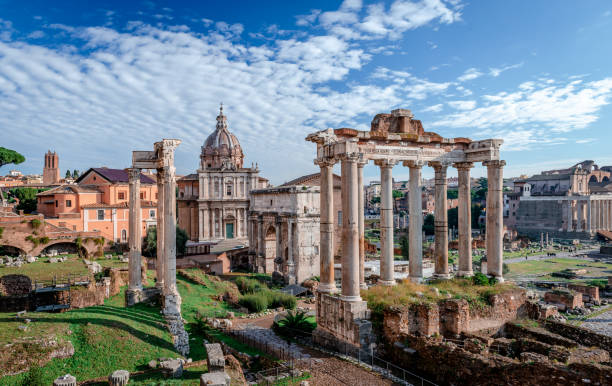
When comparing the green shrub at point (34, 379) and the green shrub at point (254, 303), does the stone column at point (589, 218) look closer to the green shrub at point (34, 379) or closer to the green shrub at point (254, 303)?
the green shrub at point (254, 303)

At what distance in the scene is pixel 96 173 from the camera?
4719 cm

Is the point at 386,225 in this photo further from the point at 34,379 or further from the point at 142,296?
the point at 34,379

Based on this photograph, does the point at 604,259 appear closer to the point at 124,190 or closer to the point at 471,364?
the point at 471,364

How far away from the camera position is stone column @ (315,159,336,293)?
14750 millimetres

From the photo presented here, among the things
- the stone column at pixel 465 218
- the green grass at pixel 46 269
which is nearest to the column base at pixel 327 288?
the stone column at pixel 465 218

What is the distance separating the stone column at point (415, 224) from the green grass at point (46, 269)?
19.7m

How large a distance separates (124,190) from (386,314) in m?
38.8

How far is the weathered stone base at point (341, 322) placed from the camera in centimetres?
1336

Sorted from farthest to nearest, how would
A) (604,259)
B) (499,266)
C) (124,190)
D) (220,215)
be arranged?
(604,259) < (220,215) < (124,190) < (499,266)

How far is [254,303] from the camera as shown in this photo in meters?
22.6

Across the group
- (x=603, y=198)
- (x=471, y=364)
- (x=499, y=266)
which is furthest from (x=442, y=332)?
(x=603, y=198)

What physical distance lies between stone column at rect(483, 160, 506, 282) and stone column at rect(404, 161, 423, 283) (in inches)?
119

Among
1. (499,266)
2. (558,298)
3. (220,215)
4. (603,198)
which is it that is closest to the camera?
(499,266)

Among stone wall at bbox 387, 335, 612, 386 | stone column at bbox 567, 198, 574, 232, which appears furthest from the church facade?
stone column at bbox 567, 198, 574, 232
